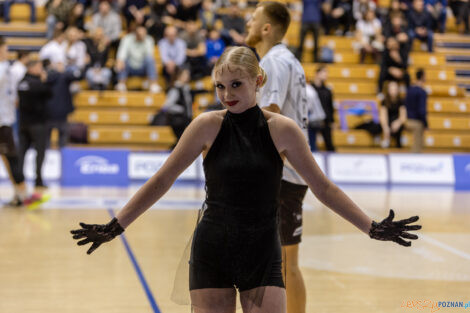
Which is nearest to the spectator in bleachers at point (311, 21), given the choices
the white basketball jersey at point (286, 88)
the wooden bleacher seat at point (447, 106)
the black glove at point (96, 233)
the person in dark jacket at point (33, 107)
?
the wooden bleacher seat at point (447, 106)

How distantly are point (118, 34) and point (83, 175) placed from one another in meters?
4.97

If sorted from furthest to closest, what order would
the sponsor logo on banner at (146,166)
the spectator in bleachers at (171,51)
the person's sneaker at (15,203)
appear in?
the spectator in bleachers at (171,51) < the sponsor logo on banner at (146,166) < the person's sneaker at (15,203)

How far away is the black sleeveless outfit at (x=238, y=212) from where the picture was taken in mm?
3105

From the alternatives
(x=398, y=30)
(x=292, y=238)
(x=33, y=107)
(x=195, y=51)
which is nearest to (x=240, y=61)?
(x=292, y=238)

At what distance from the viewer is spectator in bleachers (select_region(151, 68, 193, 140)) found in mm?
15930

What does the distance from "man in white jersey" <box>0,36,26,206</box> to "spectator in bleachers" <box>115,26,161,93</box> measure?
278 inches

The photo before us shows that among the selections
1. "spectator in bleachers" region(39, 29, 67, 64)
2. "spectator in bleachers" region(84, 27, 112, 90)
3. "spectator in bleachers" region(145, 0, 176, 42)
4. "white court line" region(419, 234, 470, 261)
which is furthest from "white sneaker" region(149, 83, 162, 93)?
"white court line" region(419, 234, 470, 261)

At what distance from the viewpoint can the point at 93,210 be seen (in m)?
10.7

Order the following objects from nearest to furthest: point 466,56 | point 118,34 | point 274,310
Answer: point 274,310
point 118,34
point 466,56

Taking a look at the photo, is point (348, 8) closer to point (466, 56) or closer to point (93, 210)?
point (466, 56)

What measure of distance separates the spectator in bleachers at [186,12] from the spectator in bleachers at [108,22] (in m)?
1.47

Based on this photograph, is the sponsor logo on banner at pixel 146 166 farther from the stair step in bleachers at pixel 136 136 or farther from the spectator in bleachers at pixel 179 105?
the stair step in bleachers at pixel 136 136

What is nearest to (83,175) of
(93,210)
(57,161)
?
(57,161)

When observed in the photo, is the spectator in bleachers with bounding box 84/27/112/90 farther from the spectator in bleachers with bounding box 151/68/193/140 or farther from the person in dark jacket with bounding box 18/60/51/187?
the person in dark jacket with bounding box 18/60/51/187
